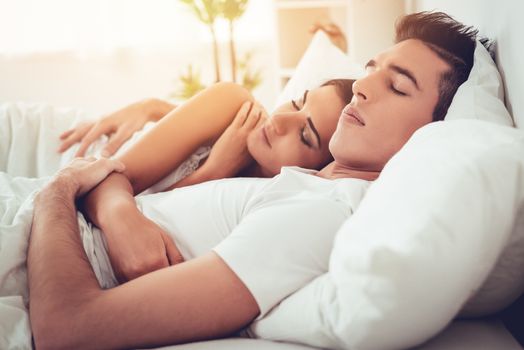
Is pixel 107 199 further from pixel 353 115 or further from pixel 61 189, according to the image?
pixel 353 115

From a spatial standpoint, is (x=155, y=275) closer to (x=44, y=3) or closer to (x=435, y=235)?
(x=435, y=235)

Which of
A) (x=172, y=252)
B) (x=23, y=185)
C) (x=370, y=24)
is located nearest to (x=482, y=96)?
(x=172, y=252)

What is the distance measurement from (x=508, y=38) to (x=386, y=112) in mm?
254

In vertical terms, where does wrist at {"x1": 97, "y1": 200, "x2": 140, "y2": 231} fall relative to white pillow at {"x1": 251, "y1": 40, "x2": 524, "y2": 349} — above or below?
below

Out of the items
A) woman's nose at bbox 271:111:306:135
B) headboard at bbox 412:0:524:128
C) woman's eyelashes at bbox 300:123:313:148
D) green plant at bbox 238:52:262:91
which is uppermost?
headboard at bbox 412:0:524:128

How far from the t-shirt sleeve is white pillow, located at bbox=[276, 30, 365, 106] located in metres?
0.95

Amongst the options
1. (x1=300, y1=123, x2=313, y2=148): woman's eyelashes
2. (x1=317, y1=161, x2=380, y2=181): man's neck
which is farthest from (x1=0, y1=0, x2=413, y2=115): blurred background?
(x1=317, y1=161, x2=380, y2=181): man's neck

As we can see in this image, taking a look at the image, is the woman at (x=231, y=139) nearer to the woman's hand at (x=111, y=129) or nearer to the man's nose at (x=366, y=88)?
the woman's hand at (x=111, y=129)

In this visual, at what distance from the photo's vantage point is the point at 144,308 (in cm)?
79

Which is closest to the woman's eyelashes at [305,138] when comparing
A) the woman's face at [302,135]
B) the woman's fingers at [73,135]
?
the woman's face at [302,135]

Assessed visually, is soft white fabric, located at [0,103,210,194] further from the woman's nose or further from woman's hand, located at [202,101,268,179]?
the woman's nose

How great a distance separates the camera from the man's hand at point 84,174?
1.22 meters

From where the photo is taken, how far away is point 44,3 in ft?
11.1

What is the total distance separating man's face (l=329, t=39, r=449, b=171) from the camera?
1.14 meters
